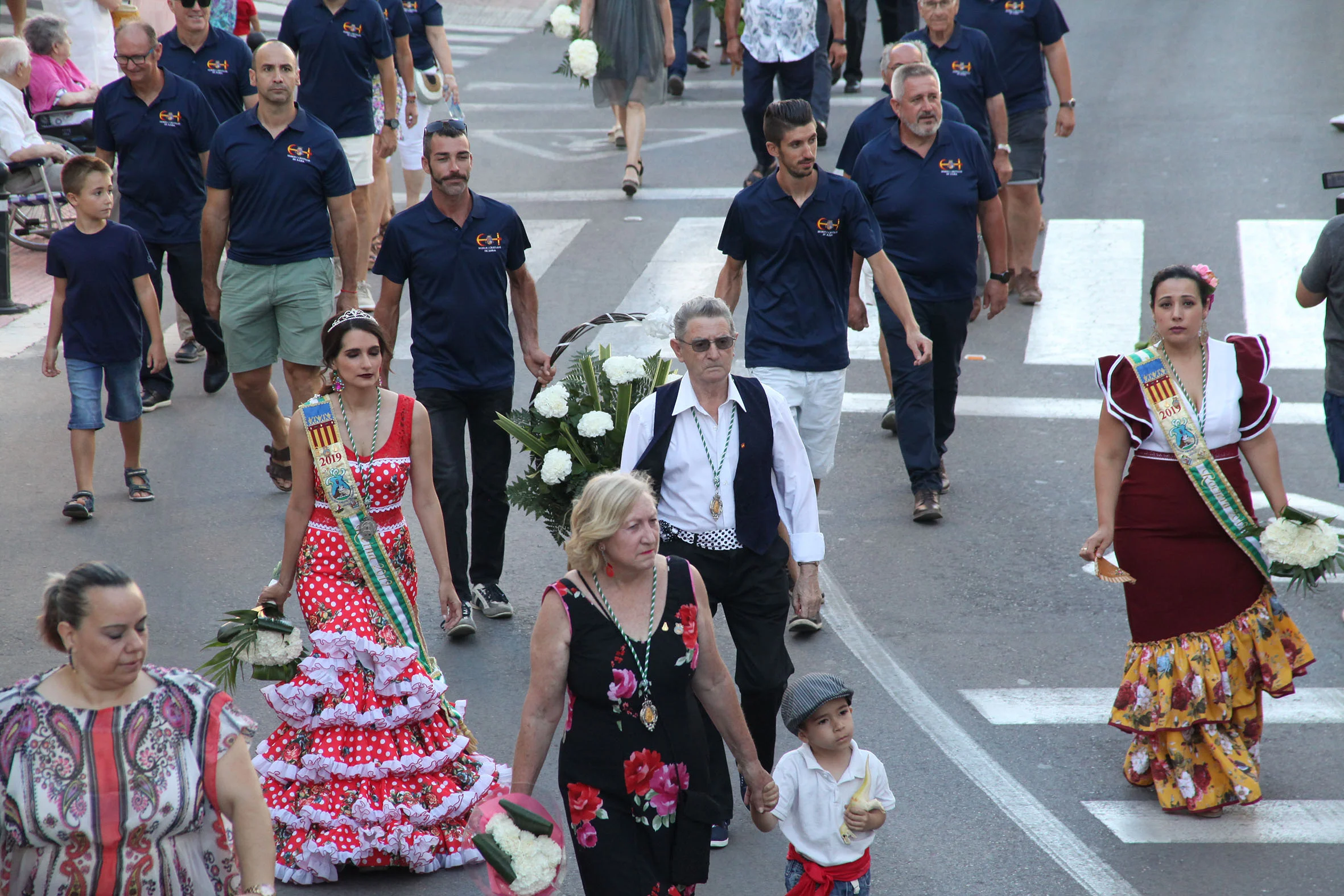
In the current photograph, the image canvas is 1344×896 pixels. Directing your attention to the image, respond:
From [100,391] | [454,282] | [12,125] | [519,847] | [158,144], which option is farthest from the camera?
[12,125]

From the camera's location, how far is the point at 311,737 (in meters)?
5.66

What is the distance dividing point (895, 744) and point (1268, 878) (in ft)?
5.28

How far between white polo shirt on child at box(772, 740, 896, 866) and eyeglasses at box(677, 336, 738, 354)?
148 cm

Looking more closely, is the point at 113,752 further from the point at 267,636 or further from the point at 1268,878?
the point at 1268,878

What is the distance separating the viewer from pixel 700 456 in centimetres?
556

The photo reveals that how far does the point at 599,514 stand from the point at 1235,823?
3077mm

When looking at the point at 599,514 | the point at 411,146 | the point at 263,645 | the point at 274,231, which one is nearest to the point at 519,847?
the point at 599,514

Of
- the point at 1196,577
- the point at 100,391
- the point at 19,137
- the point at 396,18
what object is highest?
the point at 396,18

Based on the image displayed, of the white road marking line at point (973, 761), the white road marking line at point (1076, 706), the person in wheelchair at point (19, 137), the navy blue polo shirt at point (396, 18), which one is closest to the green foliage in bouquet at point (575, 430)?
the white road marking line at point (973, 761)

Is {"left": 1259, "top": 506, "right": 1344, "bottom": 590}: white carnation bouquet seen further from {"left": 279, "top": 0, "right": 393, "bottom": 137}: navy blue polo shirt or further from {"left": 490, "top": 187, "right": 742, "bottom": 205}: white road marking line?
{"left": 490, "top": 187, "right": 742, "bottom": 205}: white road marking line

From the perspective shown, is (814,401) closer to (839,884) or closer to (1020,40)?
(839,884)

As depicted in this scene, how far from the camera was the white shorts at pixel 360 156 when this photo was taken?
12.1 metres

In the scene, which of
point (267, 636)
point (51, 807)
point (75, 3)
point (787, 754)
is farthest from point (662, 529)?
point (75, 3)

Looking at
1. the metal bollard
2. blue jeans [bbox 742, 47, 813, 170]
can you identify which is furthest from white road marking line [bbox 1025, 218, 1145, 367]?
the metal bollard
